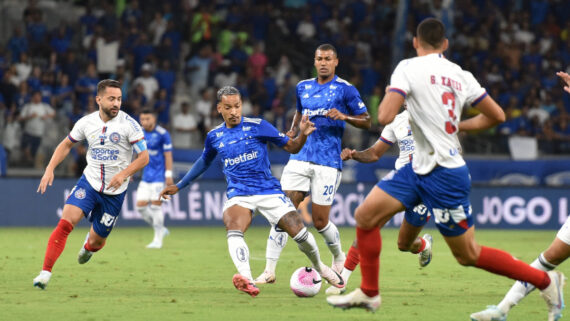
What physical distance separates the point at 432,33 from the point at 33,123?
15.5 metres

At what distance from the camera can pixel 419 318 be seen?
7988 millimetres

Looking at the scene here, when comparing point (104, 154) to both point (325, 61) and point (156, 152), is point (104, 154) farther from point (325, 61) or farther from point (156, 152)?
point (156, 152)

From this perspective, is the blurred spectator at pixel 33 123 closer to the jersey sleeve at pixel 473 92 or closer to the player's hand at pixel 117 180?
the player's hand at pixel 117 180

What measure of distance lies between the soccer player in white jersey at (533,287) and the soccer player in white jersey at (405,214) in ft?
3.80

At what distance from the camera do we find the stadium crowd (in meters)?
22.0

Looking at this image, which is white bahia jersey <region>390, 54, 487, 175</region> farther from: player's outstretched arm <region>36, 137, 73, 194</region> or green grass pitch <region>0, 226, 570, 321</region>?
player's outstretched arm <region>36, 137, 73, 194</region>

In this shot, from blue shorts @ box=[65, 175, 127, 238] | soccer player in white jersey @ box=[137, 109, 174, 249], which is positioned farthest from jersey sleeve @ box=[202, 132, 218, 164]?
soccer player in white jersey @ box=[137, 109, 174, 249]

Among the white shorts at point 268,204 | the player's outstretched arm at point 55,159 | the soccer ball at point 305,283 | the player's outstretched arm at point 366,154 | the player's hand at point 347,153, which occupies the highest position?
the player's hand at point 347,153

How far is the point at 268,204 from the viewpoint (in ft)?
30.7

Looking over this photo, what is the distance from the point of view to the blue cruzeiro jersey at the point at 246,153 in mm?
9484

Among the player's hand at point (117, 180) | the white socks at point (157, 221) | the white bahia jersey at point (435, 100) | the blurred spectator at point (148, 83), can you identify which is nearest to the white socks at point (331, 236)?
the player's hand at point (117, 180)

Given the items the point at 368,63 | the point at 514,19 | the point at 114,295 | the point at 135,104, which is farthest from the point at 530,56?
the point at 114,295

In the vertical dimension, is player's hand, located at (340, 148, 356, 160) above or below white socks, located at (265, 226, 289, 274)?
above

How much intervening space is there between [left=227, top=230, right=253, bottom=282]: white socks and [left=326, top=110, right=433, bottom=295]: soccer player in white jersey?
109 centimetres
